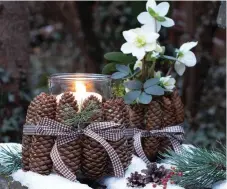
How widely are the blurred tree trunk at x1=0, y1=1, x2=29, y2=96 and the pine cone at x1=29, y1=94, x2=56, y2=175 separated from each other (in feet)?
1.94

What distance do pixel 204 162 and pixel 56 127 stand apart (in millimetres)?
221

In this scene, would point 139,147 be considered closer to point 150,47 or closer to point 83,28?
point 150,47

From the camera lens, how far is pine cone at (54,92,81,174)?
0.68m

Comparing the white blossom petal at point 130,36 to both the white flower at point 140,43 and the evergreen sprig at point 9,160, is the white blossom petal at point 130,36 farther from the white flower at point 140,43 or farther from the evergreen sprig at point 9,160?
the evergreen sprig at point 9,160

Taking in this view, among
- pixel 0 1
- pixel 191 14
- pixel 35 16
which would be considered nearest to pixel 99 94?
pixel 0 1

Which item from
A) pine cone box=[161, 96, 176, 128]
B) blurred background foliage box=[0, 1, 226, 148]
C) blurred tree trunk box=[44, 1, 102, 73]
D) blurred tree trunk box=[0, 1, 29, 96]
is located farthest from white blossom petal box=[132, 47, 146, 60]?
blurred tree trunk box=[44, 1, 102, 73]

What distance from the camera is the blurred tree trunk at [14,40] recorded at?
126 cm

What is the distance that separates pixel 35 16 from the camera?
2.38 meters

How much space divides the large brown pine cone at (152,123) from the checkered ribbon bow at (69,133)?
13 cm

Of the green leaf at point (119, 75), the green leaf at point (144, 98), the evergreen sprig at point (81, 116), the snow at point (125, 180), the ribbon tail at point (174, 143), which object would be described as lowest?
the snow at point (125, 180)

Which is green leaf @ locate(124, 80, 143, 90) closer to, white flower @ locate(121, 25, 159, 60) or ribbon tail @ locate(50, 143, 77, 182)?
white flower @ locate(121, 25, 159, 60)

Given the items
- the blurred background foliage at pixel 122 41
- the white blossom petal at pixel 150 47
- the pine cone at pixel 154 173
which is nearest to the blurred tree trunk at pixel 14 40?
the blurred background foliage at pixel 122 41

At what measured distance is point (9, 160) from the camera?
750mm

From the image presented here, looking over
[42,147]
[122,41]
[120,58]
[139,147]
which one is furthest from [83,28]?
[42,147]
